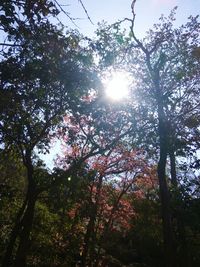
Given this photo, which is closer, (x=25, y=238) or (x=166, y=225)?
(x=166, y=225)

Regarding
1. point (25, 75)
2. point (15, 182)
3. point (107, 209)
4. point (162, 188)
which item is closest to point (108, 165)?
point (107, 209)

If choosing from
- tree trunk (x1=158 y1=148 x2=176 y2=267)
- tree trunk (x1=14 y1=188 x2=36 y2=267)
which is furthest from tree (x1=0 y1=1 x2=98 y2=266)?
tree trunk (x1=158 y1=148 x2=176 y2=267)

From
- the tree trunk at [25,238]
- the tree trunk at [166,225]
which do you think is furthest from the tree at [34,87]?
the tree trunk at [166,225]

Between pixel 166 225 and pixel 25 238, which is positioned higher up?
pixel 166 225

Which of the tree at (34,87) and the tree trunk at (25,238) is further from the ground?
the tree at (34,87)

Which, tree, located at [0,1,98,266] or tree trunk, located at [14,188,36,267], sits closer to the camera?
tree, located at [0,1,98,266]

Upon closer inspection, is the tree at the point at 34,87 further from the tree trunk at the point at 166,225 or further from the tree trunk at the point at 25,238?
the tree trunk at the point at 166,225

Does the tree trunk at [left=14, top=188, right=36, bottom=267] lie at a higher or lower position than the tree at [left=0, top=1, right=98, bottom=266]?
lower

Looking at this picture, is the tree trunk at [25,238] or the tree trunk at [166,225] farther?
the tree trunk at [25,238]

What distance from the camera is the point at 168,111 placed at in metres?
16.7

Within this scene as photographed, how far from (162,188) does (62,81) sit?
5.75 m

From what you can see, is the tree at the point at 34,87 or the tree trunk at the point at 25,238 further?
the tree trunk at the point at 25,238

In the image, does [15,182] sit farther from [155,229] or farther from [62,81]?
[62,81]

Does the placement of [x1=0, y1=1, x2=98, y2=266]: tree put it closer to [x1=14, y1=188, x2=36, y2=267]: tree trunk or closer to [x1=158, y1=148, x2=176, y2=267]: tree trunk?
[x1=14, y1=188, x2=36, y2=267]: tree trunk
